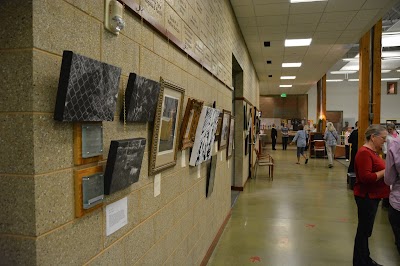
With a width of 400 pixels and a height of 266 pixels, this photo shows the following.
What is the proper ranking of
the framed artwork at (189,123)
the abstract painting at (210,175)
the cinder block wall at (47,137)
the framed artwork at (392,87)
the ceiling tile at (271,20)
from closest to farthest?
the cinder block wall at (47,137) < the framed artwork at (189,123) < the abstract painting at (210,175) < the ceiling tile at (271,20) < the framed artwork at (392,87)

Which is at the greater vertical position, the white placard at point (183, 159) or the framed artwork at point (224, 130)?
the framed artwork at point (224, 130)

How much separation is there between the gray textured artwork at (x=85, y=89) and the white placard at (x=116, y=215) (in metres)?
0.44

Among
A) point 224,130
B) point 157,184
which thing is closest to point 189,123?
point 157,184

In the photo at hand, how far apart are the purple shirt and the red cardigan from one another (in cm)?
30

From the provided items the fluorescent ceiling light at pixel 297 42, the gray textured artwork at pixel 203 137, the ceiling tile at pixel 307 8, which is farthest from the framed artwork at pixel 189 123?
the fluorescent ceiling light at pixel 297 42

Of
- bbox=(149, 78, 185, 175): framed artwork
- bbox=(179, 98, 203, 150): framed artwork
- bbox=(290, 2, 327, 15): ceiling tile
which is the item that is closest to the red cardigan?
bbox=(179, 98, 203, 150): framed artwork

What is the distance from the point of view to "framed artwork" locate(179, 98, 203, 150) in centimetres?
238

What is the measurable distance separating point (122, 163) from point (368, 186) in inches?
101

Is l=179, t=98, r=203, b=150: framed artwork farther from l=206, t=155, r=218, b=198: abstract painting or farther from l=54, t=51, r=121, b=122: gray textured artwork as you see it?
l=54, t=51, r=121, b=122: gray textured artwork

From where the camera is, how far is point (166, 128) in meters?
1.99

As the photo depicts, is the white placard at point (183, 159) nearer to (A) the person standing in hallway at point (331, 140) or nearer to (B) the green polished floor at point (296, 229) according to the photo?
(B) the green polished floor at point (296, 229)

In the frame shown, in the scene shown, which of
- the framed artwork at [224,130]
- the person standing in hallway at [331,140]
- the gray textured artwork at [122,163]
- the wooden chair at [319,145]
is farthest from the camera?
the wooden chair at [319,145]

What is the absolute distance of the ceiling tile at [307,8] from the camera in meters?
5.12

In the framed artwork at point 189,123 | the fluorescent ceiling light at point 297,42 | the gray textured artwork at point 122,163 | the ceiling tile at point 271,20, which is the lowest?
the gray textured artwork at point 122,163
